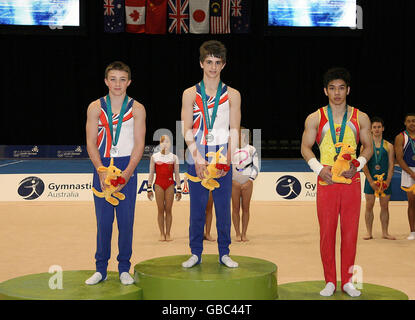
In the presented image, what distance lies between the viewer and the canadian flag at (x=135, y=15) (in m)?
19.5

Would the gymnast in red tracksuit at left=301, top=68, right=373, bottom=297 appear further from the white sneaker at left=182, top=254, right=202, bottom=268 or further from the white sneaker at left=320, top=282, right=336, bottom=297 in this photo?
the white sneaker at left=182, top=254, right=202, bottom=268

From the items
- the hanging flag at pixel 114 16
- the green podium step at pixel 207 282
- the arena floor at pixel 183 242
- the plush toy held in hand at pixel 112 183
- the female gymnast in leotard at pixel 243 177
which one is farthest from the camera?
the hanging flag at pixel 114 16

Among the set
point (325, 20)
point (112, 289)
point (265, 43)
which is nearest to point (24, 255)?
point (112, 289)

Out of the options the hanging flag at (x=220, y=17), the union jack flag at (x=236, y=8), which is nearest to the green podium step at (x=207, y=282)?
the hanging flag at (x=220, y=17)

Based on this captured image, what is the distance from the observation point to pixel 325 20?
63.3 feet

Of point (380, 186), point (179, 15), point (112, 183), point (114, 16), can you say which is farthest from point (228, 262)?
point (114, 16)

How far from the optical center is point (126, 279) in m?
5.51

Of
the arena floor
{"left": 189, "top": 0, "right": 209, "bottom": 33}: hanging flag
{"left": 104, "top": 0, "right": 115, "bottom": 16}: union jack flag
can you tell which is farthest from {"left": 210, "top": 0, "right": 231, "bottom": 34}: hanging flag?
the arena floor

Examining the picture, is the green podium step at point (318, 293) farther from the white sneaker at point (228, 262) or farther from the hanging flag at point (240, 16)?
the hanging flag at point (240, 16)

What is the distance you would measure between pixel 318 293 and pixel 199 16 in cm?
1503

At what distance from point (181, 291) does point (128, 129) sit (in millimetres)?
1537

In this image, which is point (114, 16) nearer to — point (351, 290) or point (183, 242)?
point (183, 242)

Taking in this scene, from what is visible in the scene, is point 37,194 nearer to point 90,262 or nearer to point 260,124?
point 90,262

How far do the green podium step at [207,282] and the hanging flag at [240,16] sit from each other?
14.8m
